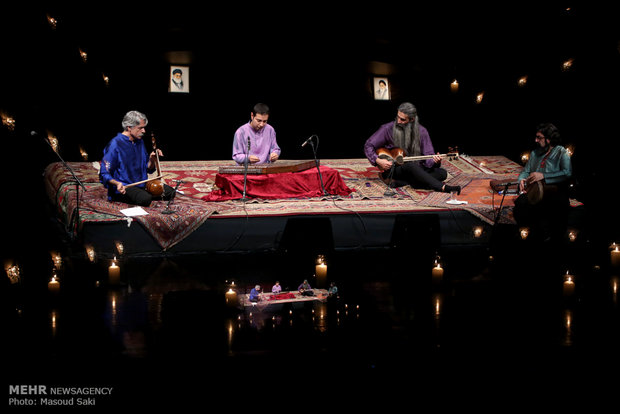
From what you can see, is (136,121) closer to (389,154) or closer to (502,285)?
(389,154)

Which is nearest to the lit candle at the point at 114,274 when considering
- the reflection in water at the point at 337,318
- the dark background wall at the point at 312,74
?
the reflection in water at the point at 337,318

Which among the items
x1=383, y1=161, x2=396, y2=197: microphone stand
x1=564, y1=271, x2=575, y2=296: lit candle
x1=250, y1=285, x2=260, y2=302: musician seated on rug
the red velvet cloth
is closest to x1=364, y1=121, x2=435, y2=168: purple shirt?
x1=383, y1=161, x2=396, y2=197: microphone stand

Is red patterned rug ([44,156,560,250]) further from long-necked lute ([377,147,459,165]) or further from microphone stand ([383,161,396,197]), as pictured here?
long-necked lute ([377,147,459,165])

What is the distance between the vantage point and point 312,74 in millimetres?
9977

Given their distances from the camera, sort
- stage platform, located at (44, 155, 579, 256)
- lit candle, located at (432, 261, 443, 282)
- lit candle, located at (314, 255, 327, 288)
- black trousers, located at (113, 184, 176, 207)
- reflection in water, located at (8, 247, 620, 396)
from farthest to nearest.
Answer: black trousers, located at (113, 184, 176, 207) < stage platform, located at (44, 155, 579, 256) < lit candle, located at (432, 261, 443, 282) < lit candle, located at (314, 255, 327, 288) < reflection in water, located at (8, 247, 620, 396)

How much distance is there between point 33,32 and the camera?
8.34m

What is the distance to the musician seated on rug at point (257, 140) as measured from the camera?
796cm

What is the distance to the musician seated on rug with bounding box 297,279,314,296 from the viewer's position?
5.55m

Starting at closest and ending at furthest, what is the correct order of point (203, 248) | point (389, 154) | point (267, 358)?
point (267, 358)
point (203, 248)
point (389, 154)

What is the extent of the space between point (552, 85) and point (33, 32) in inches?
250

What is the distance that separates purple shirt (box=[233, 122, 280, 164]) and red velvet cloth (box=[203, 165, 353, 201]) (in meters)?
0.46

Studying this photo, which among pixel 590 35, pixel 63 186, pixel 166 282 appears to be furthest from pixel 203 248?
pixel 590 35

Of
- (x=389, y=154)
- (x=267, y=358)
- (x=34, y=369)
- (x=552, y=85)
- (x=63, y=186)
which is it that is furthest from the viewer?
(x=552, y=85)

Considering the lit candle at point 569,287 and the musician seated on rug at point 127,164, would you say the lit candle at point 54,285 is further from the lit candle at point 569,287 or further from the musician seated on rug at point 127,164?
the lit candle at point 569,287
